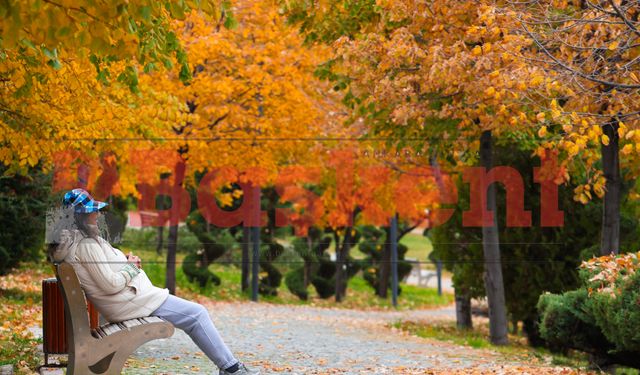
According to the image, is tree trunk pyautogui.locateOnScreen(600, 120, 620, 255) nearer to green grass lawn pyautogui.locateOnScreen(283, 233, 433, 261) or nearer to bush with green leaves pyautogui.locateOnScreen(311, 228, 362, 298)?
bush with green leaves pyautogui.locateOnScreen(311, 228, 362, 298)

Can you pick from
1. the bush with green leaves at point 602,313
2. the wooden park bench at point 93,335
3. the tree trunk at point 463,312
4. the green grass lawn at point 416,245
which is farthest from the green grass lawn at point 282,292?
the wooden park bench at point 93,335

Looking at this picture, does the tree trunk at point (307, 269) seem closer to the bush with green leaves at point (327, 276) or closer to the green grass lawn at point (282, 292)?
the bush with green leaves at point (327, 276)

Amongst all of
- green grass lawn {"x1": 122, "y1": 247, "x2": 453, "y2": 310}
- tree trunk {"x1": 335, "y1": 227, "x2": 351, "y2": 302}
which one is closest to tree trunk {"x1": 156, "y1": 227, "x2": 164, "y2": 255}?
green grass lawn {"x1": 122, "y1": 247, "x2": 453, "y2": 310}

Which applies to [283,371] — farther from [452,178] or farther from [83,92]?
[452,178]

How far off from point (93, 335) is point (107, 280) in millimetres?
428

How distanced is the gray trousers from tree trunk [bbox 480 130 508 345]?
7898 millimetres

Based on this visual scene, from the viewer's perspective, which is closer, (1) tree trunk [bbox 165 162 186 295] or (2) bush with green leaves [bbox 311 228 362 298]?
(1) tree trunk [bbox 165 162 186 295]

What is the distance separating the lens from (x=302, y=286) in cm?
2627

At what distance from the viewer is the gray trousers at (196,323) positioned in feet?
22.4

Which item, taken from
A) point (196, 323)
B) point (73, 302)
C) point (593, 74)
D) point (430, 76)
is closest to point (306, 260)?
point (430, 76)

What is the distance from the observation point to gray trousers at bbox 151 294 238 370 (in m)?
6.82

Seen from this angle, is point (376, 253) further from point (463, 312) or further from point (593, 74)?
point (593, 74)

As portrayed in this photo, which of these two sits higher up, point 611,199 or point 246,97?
point 246,97

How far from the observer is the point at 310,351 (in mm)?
11391
